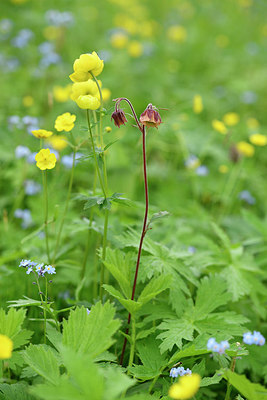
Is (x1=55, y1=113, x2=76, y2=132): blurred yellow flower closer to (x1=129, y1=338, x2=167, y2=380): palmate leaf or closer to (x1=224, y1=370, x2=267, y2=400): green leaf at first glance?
(x1=129, y1=338, x2=167, y2=380): palmate leaf

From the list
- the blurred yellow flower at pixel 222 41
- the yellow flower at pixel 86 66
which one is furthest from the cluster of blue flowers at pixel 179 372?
the blurred yellow flower at pixel 222 41

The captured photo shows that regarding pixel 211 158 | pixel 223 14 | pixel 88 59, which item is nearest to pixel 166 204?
pixel 211 158

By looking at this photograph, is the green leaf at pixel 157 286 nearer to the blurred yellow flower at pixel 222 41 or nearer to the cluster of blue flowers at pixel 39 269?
the cluster of blue flowers at pixel 39 269

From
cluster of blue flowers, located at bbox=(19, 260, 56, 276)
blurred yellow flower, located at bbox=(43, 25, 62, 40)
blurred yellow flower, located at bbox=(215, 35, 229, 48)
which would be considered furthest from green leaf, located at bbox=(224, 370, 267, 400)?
blurred yellow flower, located at bbox=(215, 35, 229, 48)

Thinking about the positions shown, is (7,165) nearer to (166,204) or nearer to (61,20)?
(166,204)

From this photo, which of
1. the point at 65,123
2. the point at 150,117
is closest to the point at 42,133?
the point at 65,123

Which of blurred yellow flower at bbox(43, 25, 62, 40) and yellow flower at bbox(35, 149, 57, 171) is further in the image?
blurred yellow flower at bbox(43, 25, 62, 40)

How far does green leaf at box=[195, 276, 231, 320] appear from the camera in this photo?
148 cm

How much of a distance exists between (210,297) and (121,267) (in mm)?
364

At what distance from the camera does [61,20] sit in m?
3.65

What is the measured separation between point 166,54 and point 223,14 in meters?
2.13

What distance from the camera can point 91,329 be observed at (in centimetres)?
117

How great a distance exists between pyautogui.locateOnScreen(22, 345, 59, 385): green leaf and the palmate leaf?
25 cm

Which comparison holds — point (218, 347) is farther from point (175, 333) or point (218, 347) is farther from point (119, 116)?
point (119, 116)
